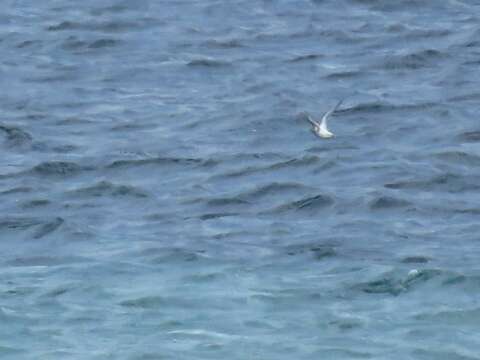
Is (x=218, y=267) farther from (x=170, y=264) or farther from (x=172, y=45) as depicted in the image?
(x=172, y=45)

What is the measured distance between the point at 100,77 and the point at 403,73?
393 centimetres

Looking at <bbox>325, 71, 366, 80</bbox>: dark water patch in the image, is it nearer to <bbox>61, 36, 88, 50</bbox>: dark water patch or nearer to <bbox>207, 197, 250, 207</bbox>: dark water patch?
<bbox>61, 36, 88, 50</bbox>: dark water patch

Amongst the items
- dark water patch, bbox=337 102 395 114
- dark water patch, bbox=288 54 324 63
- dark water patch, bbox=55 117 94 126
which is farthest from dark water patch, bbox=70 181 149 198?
dark water patch, bbox=288 54 324 63

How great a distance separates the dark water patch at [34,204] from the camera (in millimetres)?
16531

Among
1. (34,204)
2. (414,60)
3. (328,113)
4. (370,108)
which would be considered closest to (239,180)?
(328,113)

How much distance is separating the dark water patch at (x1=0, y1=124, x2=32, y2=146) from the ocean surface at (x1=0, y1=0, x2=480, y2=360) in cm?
4

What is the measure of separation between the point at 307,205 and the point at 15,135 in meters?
4.40

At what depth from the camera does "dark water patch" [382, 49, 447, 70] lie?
71.7 feet

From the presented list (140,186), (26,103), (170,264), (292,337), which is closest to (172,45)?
(26,103)

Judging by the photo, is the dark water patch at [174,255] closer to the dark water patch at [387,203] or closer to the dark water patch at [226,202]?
the dark water patch at [226,202]

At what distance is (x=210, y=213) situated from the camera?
16281 mm

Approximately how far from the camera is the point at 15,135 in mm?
19344

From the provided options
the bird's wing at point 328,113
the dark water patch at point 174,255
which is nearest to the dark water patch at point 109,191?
the dark water patch at point 174,255

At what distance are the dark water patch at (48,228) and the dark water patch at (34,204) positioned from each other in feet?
1.91
